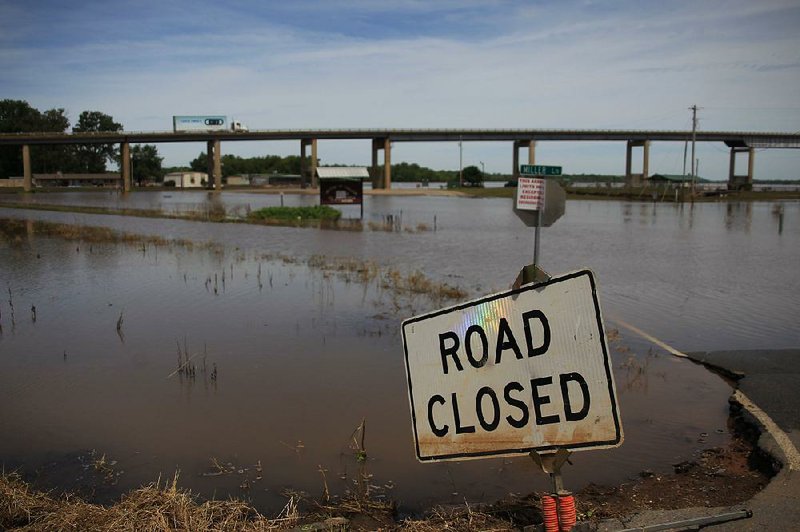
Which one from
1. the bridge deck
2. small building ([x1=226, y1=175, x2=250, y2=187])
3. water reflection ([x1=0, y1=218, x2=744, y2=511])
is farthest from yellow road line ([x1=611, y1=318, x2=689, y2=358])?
small building ([x1=226, y1=175, x2=250, y2=187])

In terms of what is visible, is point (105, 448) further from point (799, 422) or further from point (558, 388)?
point (799, 422)

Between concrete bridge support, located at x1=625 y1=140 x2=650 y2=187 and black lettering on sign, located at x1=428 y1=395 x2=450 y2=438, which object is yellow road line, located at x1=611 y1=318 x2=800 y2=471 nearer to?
black lettering on sign, located at x1=428 y1=395 x2=450 y2=438

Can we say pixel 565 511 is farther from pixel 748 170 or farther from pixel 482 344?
pixel 748 170

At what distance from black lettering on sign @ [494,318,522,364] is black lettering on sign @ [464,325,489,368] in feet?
0.23

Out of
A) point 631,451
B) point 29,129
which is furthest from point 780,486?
point 29,129

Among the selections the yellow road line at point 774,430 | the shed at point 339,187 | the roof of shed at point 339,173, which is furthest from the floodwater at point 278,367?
the roof of shed at point 339,173

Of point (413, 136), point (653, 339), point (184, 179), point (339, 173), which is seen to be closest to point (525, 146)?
point (413, 136)

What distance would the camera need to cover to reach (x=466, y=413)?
4.13m

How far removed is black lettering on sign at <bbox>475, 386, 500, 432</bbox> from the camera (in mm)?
4051

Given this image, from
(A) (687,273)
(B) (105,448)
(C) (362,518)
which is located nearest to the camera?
(C) (362,518)

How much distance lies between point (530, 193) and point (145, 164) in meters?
169

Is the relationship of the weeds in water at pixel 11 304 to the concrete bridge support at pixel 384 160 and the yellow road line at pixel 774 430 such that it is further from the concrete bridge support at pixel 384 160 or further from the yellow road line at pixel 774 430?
the concrete bridge support at pixel 384 160

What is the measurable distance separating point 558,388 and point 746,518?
1.97m

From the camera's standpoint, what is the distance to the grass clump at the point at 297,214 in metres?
39.8
